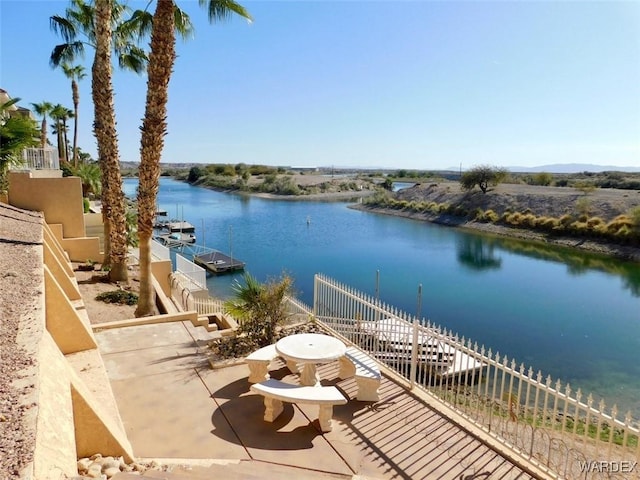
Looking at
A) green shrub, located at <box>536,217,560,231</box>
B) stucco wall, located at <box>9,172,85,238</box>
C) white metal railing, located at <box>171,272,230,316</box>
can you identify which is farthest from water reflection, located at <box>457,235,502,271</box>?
stucco wall, located at <box>9,172,85,238</box>

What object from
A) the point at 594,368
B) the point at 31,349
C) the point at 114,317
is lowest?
the point at 594,368

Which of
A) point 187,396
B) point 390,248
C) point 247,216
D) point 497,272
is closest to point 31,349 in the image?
point 187,396

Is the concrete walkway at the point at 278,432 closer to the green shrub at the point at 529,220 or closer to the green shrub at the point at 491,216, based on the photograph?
the green shrub at the point at 529,220

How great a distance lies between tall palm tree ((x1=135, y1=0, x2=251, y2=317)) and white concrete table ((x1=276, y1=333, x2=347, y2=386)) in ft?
15.1

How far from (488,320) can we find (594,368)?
5006 millimetres

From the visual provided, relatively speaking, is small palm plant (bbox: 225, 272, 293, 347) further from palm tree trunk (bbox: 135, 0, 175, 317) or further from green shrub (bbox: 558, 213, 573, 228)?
green shrub (bbox: 558, 213, 573, 228)

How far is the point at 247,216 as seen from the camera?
55938mm

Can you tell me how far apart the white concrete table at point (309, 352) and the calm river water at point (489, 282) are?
9812mm

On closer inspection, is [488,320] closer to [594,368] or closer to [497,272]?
[594,368]

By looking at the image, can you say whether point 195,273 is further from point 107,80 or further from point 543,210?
point 543,210

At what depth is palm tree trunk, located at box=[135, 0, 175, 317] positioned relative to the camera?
7.93 meters

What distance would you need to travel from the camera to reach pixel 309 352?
5.26 m

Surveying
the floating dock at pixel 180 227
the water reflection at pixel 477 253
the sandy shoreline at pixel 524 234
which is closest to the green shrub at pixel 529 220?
the sandy shoreline at pixel 524 234

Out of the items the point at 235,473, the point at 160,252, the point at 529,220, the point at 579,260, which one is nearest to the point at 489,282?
the point at 579,260
